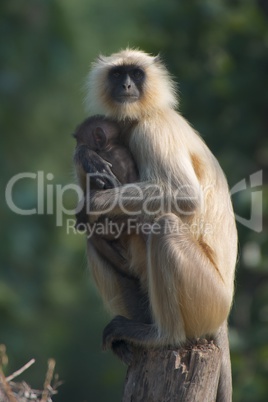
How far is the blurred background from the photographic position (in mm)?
12281

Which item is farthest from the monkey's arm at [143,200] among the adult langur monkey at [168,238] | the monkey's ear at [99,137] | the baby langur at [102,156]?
the monkey's ear at [99,137]

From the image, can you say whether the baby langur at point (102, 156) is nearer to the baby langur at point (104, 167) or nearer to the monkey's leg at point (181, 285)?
the baby langur at point (104, 167)

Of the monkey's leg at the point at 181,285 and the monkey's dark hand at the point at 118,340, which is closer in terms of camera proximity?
the monkey's leg at the point at 181,285

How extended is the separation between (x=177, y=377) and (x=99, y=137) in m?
2.03

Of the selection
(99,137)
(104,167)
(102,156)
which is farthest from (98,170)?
(99,137)

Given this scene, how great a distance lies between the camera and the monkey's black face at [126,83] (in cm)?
786

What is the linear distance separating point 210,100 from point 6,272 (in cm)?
1017

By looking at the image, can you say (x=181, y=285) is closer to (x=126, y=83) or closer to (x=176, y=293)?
(x=176, y=293)

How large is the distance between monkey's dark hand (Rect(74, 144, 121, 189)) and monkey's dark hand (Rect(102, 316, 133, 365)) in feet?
3.39

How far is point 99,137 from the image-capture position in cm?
769

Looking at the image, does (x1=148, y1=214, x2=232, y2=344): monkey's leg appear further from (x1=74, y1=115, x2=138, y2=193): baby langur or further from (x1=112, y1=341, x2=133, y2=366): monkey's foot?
(x1=74, y1=115, x2=138, y2=193): baby langur

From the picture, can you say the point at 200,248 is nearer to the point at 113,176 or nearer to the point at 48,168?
the point at 113,176

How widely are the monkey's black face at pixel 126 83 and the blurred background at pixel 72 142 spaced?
730 millimetres

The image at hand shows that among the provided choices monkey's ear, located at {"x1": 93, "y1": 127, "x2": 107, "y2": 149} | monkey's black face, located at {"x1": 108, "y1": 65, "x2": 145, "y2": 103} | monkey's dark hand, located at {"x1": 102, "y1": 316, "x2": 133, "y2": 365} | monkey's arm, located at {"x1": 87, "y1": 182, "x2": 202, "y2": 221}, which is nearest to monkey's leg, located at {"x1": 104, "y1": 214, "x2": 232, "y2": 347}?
monkey's dark hand, located at {"x1": 102, "y1": 316, "x2": 133, "y2": 365}
